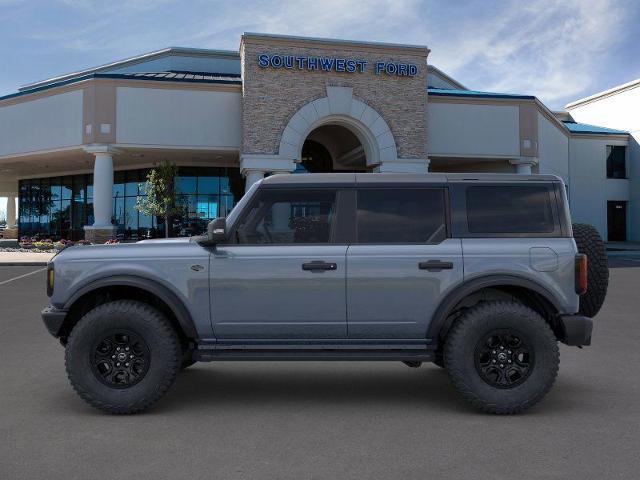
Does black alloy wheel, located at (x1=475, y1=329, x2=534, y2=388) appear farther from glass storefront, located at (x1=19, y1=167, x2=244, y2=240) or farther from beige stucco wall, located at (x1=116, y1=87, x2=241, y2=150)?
glass storefront, located at (x1=19, y1=167, x2=244, y2=240)

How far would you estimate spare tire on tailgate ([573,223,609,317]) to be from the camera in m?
5.40

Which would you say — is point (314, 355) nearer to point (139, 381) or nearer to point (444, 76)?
point (139, 381)

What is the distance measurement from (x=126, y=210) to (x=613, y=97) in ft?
124

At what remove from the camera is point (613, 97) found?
4700 centimetres

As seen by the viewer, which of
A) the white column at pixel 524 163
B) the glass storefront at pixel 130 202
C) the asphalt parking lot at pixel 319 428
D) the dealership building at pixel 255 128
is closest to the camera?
the asphalt parking lot at pixel 319 428

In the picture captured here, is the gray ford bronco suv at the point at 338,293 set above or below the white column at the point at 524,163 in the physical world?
below

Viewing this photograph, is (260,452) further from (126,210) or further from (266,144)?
(126,210)

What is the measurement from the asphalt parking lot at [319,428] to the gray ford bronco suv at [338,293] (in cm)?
37

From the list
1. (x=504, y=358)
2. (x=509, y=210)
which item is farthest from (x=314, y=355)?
(x=509, y=210)

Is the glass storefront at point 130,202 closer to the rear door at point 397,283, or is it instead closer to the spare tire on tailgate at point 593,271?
the rear door at point 397,283

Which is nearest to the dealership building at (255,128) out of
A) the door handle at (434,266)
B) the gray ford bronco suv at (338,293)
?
the gray ford bronco suv at (338,293)

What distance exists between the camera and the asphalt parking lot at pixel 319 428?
3.81 metres

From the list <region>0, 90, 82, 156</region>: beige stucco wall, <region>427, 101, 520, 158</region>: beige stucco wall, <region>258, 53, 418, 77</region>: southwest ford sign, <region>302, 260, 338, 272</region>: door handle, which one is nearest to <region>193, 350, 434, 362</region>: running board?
<region>302, 260, 338, 272</region>: door handle

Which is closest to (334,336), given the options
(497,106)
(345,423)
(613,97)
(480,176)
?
(345,423)
